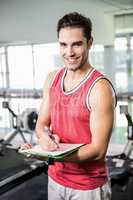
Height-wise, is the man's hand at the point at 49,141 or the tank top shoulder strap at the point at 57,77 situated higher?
the tank top shoulder strap at the point at 57,77

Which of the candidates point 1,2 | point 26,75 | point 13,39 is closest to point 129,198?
point 26,75

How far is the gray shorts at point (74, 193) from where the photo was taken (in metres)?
1.24

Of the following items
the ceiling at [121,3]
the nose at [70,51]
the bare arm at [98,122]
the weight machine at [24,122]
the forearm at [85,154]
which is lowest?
the weight machine at [24,122]

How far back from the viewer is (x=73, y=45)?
1162 mm

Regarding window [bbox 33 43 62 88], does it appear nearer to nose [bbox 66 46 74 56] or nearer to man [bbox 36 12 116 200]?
man [bbox 36 12 116 200]

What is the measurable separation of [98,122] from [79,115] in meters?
0.08

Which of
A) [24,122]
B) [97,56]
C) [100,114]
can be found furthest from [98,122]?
[97,56]

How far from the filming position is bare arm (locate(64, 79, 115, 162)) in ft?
3.72

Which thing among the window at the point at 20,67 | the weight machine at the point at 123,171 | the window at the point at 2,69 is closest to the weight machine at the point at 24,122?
the window at the point at 20,67

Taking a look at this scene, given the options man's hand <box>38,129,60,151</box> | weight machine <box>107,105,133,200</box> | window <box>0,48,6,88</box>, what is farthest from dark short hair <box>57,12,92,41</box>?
window <box>0,48,6,88</box>

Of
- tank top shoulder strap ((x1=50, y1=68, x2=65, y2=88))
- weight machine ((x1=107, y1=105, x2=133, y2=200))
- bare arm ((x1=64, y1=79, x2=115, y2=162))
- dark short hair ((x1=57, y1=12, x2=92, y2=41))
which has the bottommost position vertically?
weight machine ((x1=107, y1=105, x2=133, y2=200))

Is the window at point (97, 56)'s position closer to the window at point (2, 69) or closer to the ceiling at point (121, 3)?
the ceiling at point (121, 3)

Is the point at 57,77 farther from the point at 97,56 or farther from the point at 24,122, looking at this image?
the point at 97,56

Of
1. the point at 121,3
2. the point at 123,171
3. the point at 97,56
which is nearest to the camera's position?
the point at 123,171
